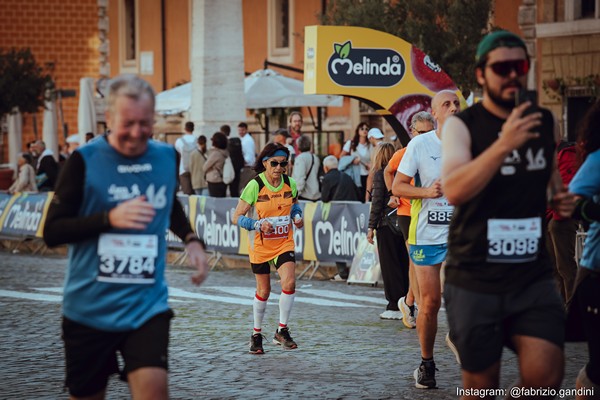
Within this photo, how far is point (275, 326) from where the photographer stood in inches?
519

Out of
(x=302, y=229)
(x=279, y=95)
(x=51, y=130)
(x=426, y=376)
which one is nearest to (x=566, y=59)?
(x=279, y=95)

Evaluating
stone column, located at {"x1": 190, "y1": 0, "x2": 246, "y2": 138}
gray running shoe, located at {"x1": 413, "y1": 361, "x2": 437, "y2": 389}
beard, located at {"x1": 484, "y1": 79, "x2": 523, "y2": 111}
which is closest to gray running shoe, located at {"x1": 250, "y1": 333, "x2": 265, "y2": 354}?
gray running shoe, located at {"x1": 413, "y1": 361, "x2": 437, "y2": 389}

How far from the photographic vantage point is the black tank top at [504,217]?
586 centimetres

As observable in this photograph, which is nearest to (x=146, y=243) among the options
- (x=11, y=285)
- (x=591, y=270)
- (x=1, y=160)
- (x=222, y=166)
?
(x=591, y=270)

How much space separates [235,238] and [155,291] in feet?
47.0

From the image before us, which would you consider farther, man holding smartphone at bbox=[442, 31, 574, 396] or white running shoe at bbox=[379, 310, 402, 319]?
white running shoe at bbox=[379, 310, 402, 319]

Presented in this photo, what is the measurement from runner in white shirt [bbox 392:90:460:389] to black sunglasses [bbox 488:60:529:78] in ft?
11.5

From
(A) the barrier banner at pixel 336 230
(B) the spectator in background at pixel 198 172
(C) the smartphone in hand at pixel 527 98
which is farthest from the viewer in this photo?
(B) the spectator in background at pixel 198 172

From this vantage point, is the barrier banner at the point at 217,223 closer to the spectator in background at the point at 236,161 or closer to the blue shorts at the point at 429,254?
the spectator in background at the point at 236,161

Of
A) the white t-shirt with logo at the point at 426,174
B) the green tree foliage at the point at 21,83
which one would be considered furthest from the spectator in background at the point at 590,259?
the green tree foliage at the point at 21,83

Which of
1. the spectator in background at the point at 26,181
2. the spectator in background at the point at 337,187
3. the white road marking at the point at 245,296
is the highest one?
the spectator in background at the point at 337,187

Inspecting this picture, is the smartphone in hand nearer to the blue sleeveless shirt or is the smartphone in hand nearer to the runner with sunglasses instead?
the blue sleeveless shirt

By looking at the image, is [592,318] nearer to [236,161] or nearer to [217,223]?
[217,223]

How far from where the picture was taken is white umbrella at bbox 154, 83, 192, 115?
30.3 meters
